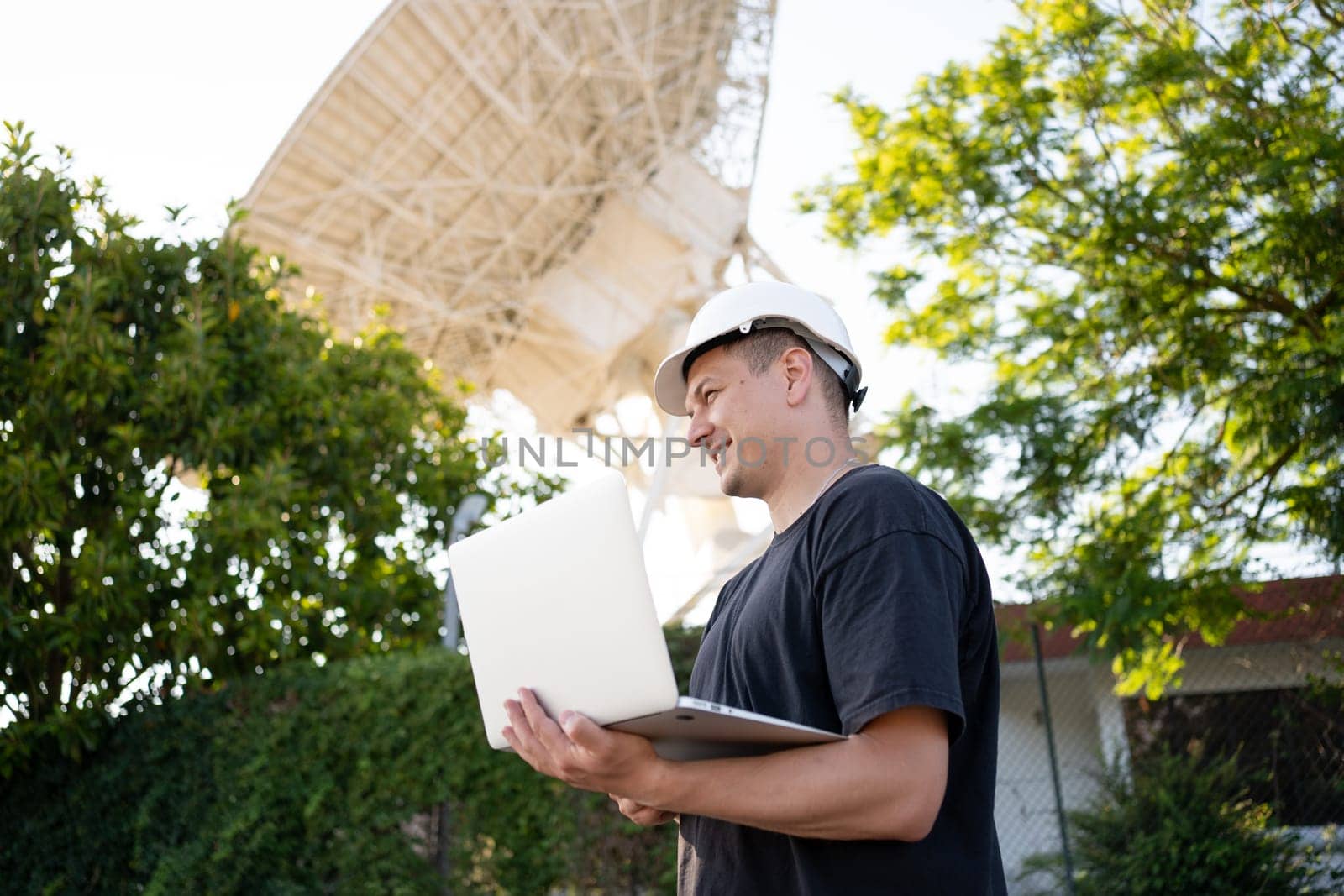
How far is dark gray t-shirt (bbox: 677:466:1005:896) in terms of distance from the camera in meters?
1.76

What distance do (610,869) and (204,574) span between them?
11.0 feet

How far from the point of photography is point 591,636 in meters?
1.84

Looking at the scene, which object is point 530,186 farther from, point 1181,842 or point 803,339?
point 803,339

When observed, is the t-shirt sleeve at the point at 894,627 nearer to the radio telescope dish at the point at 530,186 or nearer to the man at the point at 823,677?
the man at the point at 823,677

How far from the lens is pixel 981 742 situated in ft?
6.58

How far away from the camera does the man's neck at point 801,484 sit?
2.23 m

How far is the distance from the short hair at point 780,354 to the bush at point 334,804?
546 centimetres

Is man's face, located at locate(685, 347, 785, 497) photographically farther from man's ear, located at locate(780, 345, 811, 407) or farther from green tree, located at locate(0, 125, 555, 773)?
green tree, located at locate(0, 125, 555, 773)

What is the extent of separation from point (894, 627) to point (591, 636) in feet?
1.44

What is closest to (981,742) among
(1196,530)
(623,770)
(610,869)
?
(623,770)

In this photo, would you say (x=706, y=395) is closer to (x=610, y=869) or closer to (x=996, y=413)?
(x=610, y=869)

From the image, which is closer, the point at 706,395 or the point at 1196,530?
the point at 706,395

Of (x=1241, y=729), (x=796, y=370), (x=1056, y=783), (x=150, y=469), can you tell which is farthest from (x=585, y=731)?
(x=1241, y=729)

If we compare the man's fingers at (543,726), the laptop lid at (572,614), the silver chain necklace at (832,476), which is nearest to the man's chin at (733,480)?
the silver chain necklace at (832,476)
